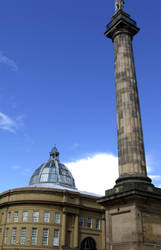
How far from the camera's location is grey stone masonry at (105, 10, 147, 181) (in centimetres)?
1678

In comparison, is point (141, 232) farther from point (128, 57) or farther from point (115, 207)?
point (128, 57)

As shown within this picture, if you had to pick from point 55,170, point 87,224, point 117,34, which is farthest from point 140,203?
point 55,170

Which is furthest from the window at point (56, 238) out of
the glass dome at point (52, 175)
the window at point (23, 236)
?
the glass dome at point (52, 175)

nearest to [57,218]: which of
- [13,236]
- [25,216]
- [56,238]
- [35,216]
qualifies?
[56,238]

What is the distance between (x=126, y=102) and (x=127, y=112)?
0.78 m

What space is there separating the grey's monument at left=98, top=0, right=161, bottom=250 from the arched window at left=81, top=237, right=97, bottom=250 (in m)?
36.9

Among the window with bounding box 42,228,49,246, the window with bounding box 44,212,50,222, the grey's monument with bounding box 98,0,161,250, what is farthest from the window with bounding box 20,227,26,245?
the grey's monument with bounding box 98,0,161,250

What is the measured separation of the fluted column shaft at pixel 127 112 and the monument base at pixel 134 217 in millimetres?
1407

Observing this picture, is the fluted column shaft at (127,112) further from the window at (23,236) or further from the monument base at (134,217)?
the window at (23,236)

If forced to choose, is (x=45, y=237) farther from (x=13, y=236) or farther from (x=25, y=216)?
(x=13, y=236)

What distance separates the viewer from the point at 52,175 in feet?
204

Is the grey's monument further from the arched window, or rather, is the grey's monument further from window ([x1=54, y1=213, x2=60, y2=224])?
the arched window

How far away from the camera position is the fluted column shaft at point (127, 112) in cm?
1677

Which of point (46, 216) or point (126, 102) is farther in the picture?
point (46, 216)
